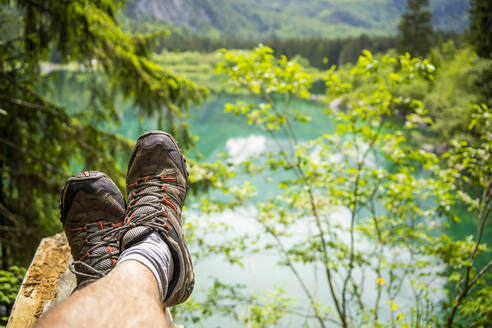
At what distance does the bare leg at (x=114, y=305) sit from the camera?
63cm

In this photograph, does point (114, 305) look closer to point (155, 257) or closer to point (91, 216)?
point (155, 257)

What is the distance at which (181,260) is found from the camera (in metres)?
1.15

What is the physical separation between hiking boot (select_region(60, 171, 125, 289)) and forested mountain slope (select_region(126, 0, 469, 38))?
10951cm

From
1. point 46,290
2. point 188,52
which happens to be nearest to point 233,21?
point 188,52

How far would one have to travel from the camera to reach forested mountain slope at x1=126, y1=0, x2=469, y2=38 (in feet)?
369

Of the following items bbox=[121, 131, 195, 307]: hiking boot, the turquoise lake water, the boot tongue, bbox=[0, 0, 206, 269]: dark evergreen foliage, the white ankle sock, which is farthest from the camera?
the turquoise lake water

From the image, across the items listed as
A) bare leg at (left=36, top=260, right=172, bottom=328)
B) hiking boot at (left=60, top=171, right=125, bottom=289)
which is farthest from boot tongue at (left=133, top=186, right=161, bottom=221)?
bare leg at (left=36, top=260, right=172, bottom=328)

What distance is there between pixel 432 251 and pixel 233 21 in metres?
144

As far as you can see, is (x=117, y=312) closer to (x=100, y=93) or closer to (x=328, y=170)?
(x=328, y=170)

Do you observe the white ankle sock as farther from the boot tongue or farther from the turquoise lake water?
the turquoise lake water

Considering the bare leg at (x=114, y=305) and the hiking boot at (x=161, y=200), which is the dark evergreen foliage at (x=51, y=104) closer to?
the hiking boot at (x=161, y=200)

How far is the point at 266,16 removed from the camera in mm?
143250

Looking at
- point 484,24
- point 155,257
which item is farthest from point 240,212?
point 484,24

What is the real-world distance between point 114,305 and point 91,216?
82 centimetres
